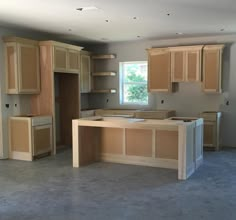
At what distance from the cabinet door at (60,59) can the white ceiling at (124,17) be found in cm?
40

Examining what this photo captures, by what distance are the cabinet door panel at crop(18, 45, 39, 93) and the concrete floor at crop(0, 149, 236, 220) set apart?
1.58 meters

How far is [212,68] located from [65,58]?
3.30m

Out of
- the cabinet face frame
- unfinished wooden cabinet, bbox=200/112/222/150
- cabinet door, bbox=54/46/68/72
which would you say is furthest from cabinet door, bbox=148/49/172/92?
cabinet door, bbox=54/46/68/72

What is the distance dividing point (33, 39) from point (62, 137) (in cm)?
246

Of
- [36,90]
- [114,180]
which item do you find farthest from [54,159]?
[114,180]

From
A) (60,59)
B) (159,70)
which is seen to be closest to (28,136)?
(60,59)

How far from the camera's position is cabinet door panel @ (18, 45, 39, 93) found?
6332mm

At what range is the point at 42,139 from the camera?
654 cm

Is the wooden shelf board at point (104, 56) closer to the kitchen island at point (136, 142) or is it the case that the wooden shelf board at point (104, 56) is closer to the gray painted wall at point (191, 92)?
the gray painted wall at point (191, 92)

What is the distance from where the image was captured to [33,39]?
278 inches

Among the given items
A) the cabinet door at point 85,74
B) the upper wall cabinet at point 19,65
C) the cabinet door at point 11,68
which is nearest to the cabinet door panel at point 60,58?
the upper wall cabinet at point 19,65

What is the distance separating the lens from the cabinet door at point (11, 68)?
624 cm

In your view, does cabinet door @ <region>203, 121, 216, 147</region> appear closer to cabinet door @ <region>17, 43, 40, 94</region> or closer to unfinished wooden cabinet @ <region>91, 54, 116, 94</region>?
unfinished wooden cabinet @ <region>91, 54, 116, 94</region>

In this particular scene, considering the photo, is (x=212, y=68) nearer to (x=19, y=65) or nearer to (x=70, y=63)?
(x=70, y=63)
